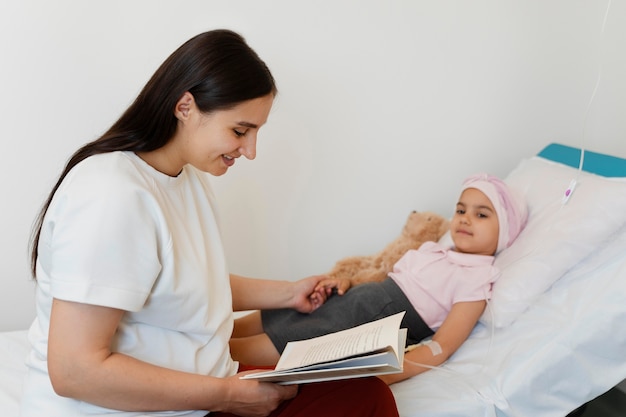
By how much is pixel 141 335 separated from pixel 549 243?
104 cm

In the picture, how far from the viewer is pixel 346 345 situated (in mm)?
1014

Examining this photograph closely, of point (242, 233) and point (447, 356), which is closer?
point (447, 356)

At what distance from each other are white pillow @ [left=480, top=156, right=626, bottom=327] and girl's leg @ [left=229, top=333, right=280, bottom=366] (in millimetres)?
551

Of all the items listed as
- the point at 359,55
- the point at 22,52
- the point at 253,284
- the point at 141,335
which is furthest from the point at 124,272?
the point at 359,55

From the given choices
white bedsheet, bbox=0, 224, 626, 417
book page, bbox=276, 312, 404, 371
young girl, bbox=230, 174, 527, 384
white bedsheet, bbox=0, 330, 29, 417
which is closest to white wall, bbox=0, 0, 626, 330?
white bedsheet, bbox=0, 330, 29, 417

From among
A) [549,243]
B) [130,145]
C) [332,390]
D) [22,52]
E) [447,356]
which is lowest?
[447,356]

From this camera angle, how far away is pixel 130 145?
110cm

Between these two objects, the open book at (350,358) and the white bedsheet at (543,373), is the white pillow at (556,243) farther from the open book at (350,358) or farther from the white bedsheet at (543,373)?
the open book at (350,358)

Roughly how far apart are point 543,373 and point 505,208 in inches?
20.9

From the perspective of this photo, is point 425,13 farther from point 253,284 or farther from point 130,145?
point 130,145

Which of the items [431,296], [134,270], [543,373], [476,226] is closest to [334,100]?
[476,226]

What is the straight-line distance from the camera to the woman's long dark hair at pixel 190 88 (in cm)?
108

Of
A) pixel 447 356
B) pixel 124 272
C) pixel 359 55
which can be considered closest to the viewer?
pixel 124 272

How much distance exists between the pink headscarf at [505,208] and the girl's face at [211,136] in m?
0.81
